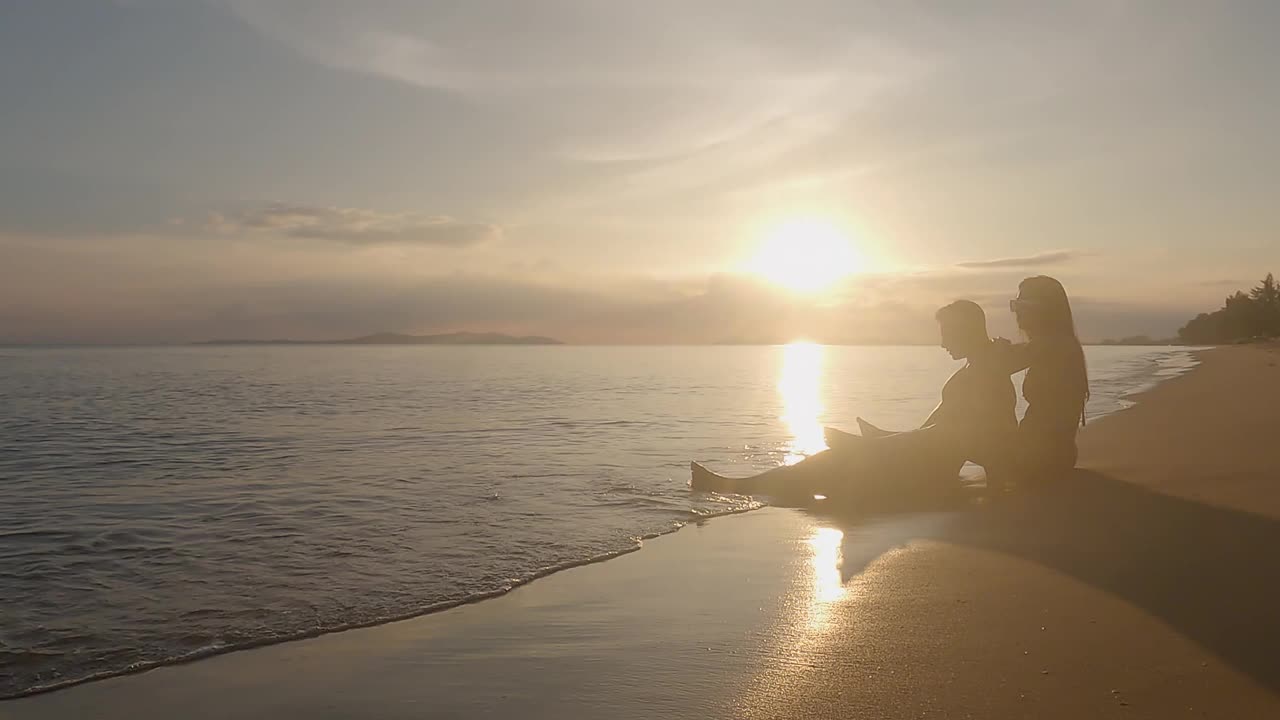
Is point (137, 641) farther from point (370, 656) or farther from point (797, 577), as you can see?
point (797, 577)

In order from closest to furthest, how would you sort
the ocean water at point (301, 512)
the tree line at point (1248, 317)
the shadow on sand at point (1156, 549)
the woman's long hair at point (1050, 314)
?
the shadow on sand at point (1156, 549), the ocean water at point (301, 512), the woman's long hair at point (1050, 314), the tree line at point (1248, 317)

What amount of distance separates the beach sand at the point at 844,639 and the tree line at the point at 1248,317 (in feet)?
338

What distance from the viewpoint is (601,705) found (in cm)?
363

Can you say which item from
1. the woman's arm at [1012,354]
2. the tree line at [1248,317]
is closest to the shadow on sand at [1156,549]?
the woman's arm at [1012,354]

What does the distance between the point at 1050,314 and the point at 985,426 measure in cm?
129

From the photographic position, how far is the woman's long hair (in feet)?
27.9

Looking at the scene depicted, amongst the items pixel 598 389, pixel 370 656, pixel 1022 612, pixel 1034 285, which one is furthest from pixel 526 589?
pixel 598 389

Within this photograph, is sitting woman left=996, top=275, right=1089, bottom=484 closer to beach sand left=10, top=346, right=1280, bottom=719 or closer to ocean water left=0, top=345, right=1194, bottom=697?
beach sand left=10, top=346, right=1280, bottom=719

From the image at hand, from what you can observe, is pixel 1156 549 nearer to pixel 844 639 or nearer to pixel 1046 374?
pixel 844 639

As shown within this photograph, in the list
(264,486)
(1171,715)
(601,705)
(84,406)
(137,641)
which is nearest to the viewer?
(1171,715)

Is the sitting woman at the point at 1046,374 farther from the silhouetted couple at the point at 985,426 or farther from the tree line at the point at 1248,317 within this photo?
the tree line at the point at 1248,317

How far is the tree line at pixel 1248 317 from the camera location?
8944 cm

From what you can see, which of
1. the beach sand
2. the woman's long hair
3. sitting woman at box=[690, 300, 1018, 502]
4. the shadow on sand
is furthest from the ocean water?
the woman's long hair

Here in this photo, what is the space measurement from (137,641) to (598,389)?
3156cm
